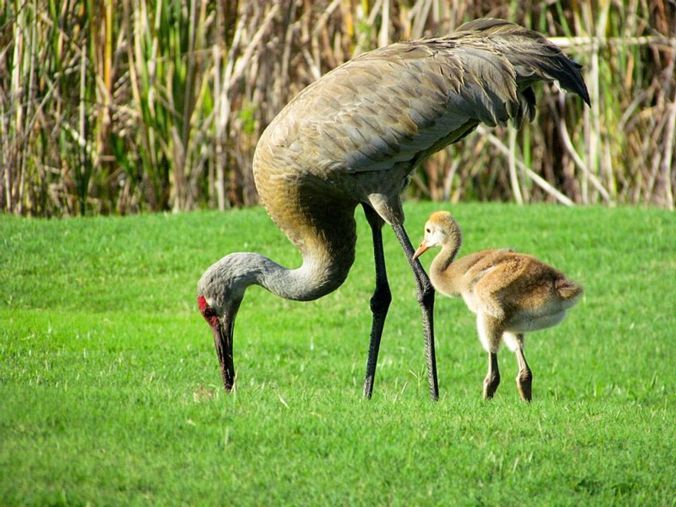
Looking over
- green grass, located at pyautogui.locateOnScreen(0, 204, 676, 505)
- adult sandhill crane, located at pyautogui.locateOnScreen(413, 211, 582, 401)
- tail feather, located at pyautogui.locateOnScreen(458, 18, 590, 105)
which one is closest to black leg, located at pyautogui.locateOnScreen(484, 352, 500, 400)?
adult sandhill crane, located at pyautogui.locateOnScreen(413, 211, 582, 401)

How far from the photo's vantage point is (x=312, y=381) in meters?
7.19

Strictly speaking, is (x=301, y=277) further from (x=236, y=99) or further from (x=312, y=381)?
(x=236, y=99)

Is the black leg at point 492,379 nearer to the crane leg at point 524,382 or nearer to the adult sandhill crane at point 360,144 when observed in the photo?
the crane leg at point 524,382

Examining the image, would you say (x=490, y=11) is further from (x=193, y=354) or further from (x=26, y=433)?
(x=26, y=433)

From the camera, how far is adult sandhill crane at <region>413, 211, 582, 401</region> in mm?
6953

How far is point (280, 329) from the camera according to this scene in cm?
888

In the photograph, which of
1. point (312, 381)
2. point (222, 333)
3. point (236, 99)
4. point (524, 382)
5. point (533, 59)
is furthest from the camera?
point (236, 99)

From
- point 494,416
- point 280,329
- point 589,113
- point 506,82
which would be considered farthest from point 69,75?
point 494,416

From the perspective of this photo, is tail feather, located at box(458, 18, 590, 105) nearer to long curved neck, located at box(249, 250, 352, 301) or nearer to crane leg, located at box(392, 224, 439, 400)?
crane leg, located at box(392, 224, 439, 400)

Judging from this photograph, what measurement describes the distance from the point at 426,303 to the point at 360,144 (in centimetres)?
107

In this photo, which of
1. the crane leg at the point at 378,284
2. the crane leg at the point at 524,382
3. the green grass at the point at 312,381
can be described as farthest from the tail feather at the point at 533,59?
the green grass at the point at 312,381

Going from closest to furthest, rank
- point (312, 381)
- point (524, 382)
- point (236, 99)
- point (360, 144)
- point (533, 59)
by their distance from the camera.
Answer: point (360, 144) → point (533, 59) → point (524, 382) → point (312, 381) → point (236, 99)

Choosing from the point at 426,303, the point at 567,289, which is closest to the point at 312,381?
the point at 426,303

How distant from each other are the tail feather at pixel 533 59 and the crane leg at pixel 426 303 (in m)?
1.20
